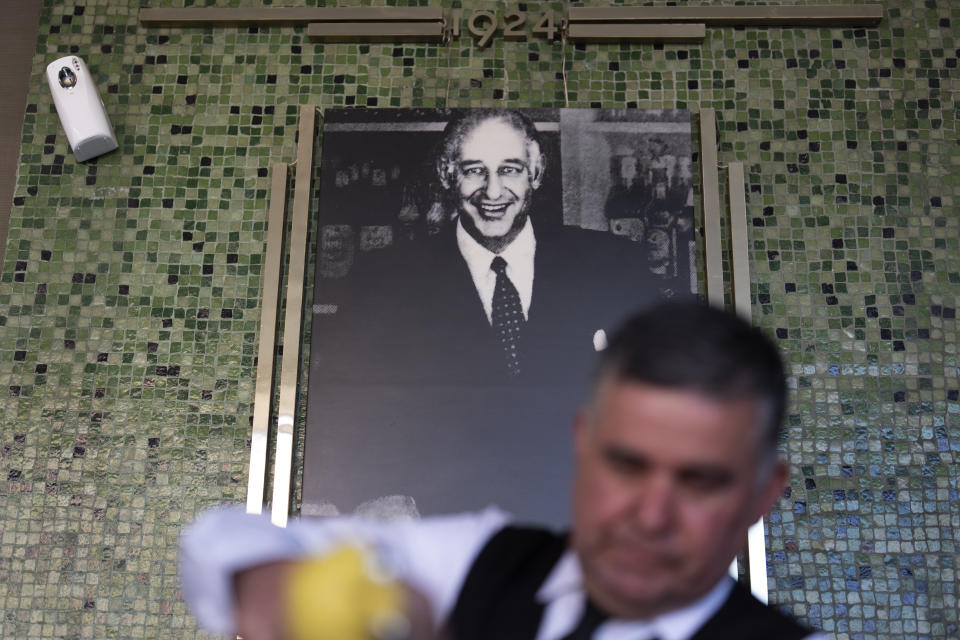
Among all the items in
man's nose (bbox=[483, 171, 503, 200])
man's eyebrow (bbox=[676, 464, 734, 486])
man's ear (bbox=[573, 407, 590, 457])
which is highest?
man's nose (bbox=[483, 171, 503, 200])

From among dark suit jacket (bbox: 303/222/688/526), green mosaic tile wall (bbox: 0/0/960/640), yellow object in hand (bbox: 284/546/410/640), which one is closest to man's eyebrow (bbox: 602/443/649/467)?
yellow object in hand (bbox: 284/546/410/640)

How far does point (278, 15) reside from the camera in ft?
9.56

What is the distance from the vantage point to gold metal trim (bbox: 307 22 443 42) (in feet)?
9.41

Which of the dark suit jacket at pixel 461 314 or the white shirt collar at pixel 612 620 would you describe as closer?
the white shirt collar at pixel 612 620

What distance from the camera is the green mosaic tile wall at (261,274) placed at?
2.57 metres

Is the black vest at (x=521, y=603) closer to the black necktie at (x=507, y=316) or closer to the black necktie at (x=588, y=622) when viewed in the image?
the black necktie at (x=588, y=622)

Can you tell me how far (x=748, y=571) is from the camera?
8.26 ft

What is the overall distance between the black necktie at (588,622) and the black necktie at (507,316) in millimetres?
1550

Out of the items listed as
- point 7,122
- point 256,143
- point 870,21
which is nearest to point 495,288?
point 256,143

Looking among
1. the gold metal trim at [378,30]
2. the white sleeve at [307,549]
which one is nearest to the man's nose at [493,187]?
the gold metal trim at [378,30]

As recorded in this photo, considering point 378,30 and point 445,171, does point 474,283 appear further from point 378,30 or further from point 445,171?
point 378,30

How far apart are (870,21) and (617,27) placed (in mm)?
749

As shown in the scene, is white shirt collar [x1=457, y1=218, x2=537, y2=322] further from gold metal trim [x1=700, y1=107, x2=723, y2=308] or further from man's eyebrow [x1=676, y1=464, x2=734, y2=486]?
man's eyebrow [x1=676, y1=464, x2=734, y2=486]

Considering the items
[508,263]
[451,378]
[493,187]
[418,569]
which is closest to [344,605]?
[418,569]
